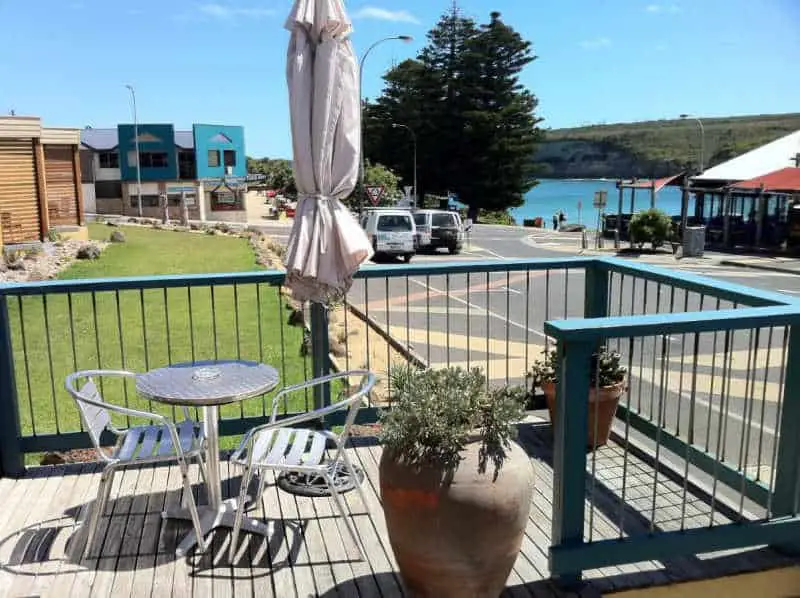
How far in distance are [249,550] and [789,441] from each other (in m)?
2.69

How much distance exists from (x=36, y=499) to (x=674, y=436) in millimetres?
3766

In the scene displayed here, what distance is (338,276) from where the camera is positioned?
14.0ft

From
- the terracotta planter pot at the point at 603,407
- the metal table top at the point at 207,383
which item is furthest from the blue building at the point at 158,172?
the metal table top at the point at 207,383

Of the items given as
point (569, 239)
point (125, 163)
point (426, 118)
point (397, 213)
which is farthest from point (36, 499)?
point (125, 163)

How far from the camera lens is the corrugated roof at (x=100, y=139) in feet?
210

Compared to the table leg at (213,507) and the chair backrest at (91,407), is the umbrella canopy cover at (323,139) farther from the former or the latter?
the chair backrest at (91,407)

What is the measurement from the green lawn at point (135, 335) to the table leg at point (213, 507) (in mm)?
939

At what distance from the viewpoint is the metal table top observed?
3.45 m

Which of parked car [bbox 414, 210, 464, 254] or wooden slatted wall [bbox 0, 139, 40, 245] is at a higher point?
wooden slatted wall [bbox 0, 139, 40, 245]

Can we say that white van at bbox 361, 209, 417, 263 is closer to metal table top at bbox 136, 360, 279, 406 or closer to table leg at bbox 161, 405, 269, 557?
metal table top at bbox 136, 360, 279, 406

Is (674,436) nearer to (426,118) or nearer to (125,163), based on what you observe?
(426,118)

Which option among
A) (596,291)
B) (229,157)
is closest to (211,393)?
(596,291)

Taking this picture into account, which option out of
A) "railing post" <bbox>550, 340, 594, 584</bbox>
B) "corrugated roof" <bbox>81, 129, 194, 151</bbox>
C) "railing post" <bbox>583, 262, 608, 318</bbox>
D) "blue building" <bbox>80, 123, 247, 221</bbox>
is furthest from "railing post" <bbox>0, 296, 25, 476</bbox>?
"corrugated roof" <bbox>81, 129, 194, 151</bbox>

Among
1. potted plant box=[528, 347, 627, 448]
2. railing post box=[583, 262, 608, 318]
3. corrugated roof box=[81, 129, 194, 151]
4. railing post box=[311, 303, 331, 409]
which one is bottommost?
potted plant box=[528, 347, 627, 448]
